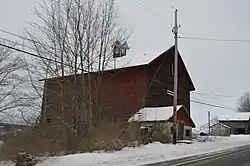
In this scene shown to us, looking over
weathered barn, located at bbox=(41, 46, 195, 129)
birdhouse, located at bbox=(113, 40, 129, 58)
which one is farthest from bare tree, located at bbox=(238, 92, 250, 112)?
birdhouse, located at bbox=(113, 40, 129, 58)

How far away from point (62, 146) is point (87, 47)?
296 inches

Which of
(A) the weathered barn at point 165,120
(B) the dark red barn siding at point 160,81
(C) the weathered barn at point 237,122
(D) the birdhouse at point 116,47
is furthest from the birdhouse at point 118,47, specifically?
(C) the weathered barn at point 237,122

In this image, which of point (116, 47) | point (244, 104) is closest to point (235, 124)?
point (244, 104)

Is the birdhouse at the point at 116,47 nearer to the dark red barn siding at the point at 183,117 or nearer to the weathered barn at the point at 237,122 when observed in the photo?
the dark red barn siding at the point at 183,117

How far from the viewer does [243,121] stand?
88.3 meters

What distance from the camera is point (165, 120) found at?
106 ft

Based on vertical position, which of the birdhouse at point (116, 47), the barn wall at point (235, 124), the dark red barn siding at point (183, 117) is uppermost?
the birdhouse at point (116, 47)

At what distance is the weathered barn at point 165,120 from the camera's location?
2825cm

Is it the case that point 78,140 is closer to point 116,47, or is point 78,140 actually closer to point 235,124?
point 116,47

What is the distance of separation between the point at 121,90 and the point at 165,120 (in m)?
8.16

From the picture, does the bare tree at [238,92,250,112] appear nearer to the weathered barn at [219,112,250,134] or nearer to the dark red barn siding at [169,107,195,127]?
the weathered barn at [219,112,250,134]

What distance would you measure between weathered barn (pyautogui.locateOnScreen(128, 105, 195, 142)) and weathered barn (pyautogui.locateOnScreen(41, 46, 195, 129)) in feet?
4.92

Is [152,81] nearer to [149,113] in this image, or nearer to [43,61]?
[149,113]

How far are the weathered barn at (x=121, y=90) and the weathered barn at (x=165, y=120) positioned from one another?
59.1 inches
